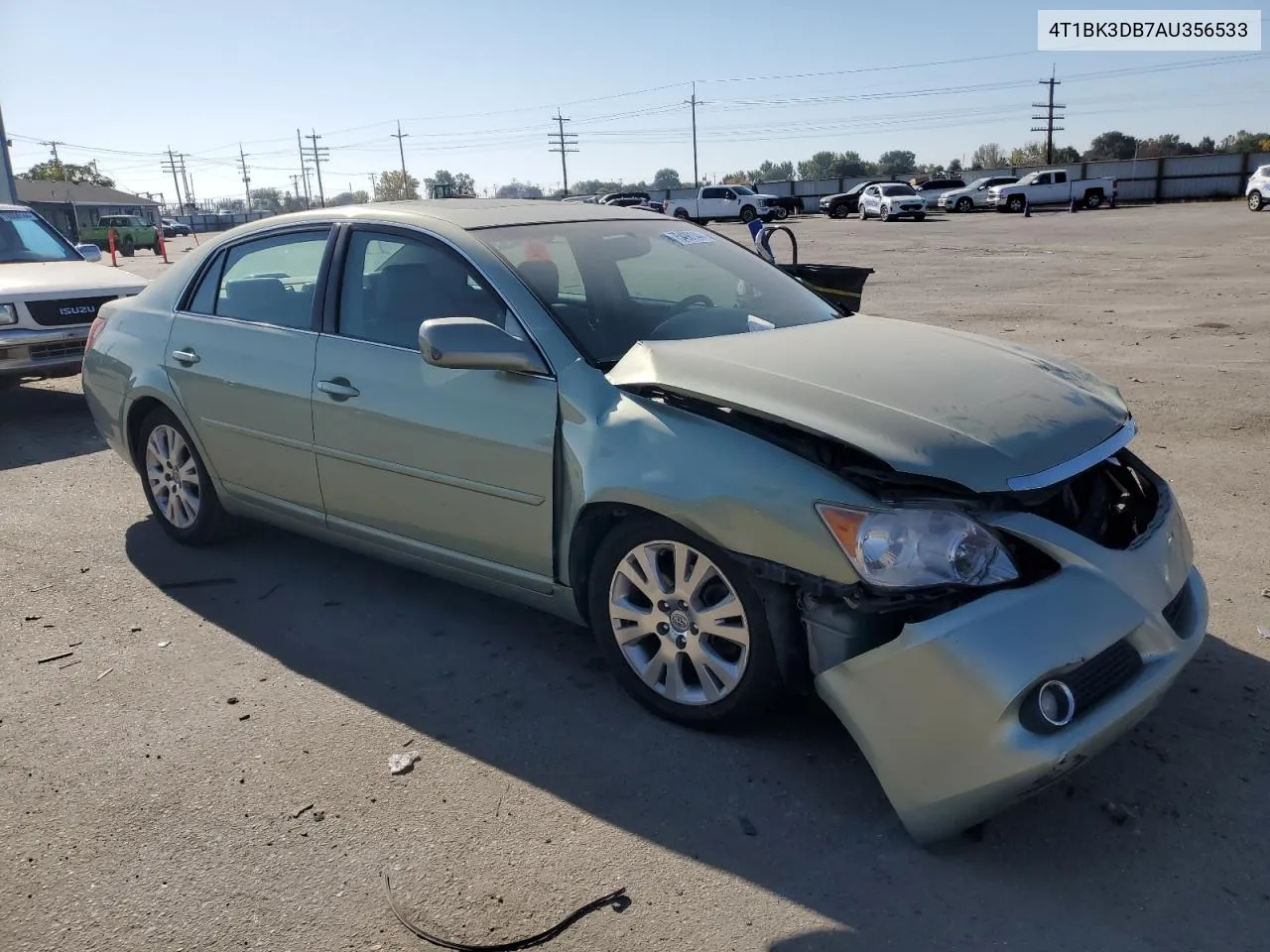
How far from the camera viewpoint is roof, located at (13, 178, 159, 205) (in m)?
75.9

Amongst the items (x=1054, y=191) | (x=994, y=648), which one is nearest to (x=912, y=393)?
(x=994, y=648)

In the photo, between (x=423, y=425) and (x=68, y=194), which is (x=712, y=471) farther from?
(x=68, y=194)

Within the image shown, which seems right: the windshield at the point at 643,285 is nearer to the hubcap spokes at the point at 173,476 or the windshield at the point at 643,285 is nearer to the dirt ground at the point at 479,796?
the dirt ground at the point at 479,796

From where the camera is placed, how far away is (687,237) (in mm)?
4504

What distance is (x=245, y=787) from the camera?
10.1 ft

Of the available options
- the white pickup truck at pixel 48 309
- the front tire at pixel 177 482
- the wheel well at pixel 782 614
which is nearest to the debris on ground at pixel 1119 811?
the wheel well at pixel 782 614

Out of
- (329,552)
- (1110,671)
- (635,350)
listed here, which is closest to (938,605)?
(1110,671)

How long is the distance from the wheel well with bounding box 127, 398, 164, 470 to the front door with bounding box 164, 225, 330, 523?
1.20 ft

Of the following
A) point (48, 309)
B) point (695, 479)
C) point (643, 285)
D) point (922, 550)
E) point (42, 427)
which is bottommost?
point (42, 427)

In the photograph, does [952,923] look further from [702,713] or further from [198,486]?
[198,486]

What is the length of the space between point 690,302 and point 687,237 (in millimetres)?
626

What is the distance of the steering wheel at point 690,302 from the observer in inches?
154

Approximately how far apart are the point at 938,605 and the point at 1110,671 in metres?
0.46

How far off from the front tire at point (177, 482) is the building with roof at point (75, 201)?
66555 mm
